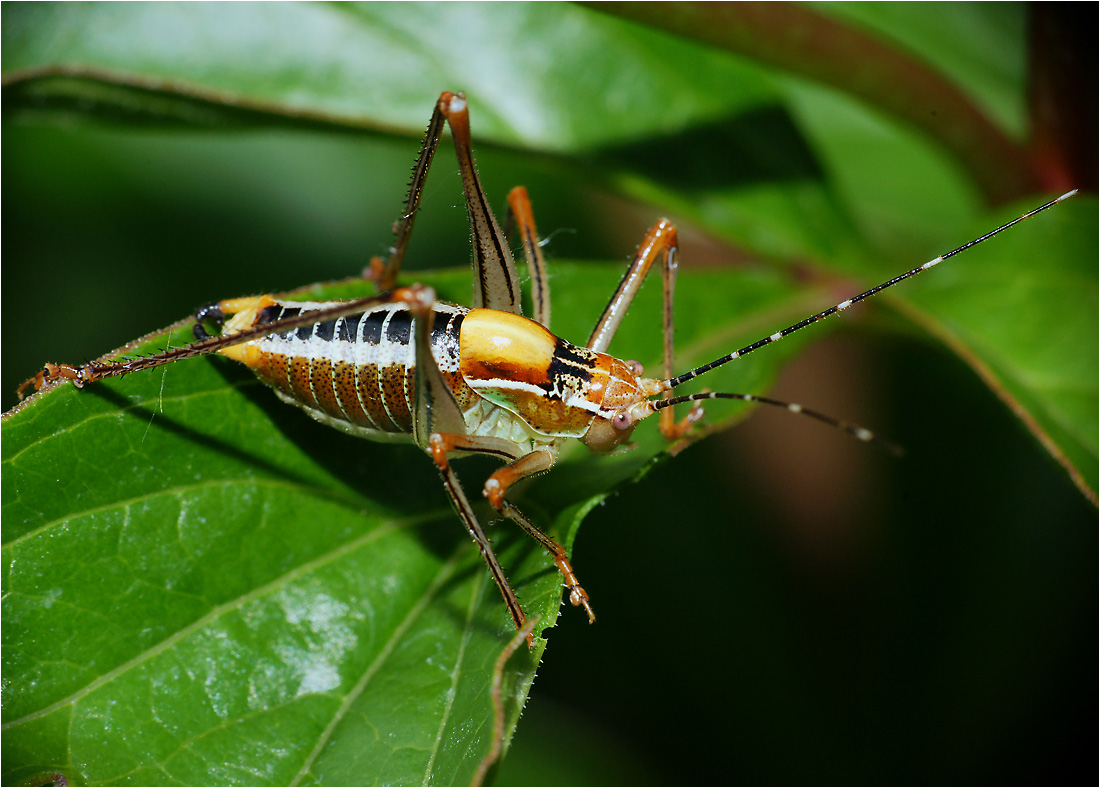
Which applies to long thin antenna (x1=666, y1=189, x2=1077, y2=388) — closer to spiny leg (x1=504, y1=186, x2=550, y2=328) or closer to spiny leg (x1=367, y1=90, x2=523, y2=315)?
spiny leg (x1=504, y1=186, x2=550, y2=328)

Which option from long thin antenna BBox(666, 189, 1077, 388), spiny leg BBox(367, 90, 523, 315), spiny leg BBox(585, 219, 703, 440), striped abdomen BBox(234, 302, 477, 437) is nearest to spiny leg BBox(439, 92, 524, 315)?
spiny leg BBox(367, 90, 523, 315)

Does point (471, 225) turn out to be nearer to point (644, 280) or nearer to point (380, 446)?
point (644, 280)

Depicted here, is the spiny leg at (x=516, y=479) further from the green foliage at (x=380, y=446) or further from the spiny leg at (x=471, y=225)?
the spiny leg at (x=471, y=225)

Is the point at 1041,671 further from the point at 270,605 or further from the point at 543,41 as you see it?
the point at 543,41

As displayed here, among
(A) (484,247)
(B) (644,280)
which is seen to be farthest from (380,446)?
(B) (644,280)

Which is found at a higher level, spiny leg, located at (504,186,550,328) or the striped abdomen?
spiny leg, located at (504,186,550,328)

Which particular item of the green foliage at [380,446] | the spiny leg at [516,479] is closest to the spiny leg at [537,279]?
the green foliage at [380,446]
